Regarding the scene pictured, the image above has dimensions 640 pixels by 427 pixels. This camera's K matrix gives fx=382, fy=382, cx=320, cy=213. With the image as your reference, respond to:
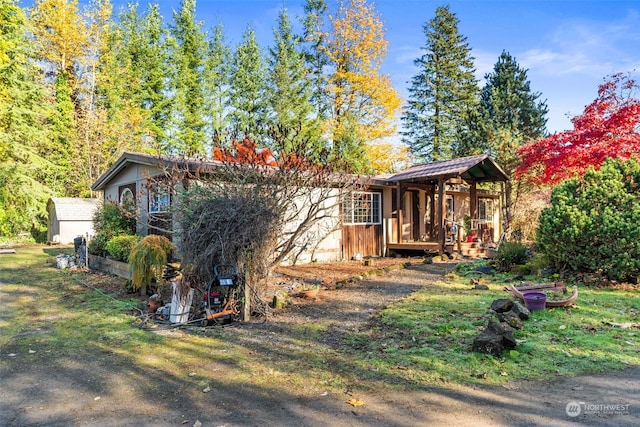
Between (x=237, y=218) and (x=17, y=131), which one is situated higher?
(x=17, y=131)

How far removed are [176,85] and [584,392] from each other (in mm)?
27757

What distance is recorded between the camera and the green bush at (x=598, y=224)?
7891mm

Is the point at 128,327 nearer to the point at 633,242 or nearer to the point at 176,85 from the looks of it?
the point at 633,242

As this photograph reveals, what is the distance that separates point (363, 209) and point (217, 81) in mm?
18069

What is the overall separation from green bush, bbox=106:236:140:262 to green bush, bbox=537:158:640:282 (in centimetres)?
1024

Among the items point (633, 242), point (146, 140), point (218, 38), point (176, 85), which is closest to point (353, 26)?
point (218, 38)

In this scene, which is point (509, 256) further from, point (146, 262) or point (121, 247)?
point (121, 247)

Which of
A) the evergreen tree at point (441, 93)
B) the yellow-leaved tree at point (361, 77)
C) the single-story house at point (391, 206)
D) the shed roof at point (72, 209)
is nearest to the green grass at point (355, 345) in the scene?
the single-story house at point (391, 206)

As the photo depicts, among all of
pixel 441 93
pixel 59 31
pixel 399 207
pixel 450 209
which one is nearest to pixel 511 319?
pixel 399 207

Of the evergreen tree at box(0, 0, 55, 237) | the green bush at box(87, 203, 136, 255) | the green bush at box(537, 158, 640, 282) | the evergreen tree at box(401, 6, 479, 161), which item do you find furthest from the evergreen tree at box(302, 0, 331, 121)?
the green bush at box(537, 158, 640, 282)

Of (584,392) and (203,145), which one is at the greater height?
(203,145)

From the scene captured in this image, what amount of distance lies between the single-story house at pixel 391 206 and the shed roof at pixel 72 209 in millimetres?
4312

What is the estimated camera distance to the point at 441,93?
27.6 m

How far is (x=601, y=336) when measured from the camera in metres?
4.93
